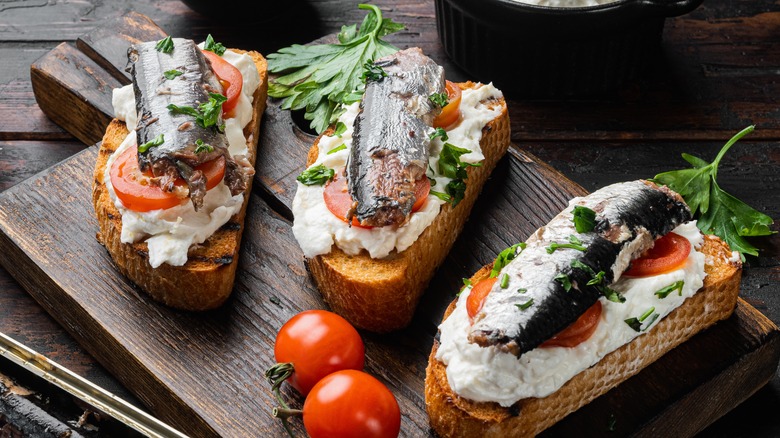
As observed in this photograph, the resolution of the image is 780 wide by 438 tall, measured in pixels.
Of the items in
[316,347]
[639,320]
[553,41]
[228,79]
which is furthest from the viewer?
[553,41]

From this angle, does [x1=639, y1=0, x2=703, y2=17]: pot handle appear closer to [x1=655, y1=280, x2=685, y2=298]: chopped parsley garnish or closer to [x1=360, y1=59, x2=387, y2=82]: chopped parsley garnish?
[x1=360, y1=59, x2=387, y2=82]: chopped parsley garnish

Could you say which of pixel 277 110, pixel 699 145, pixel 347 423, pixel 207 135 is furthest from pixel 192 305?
pixel 699 145

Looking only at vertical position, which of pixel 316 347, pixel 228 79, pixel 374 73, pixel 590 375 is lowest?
pixel 316 347

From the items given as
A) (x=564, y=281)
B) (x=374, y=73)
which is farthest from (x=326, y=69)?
(x=564, y=281)

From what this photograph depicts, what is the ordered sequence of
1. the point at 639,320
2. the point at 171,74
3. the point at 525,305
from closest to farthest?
the point at 525,305
the point at 639,320
the point at 171,74

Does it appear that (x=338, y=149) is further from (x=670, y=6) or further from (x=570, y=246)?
(x=670, y=6)

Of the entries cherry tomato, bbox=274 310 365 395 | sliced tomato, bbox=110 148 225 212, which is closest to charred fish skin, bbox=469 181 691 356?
cherry tomato, bbox=274 310 365 395

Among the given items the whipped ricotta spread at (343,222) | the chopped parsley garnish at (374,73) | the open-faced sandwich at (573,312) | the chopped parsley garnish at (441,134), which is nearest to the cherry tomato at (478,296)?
the open-faced sandwich at (573,312)

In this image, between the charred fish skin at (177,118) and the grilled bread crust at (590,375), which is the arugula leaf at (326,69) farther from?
the grilled bread crust at (590,375)
